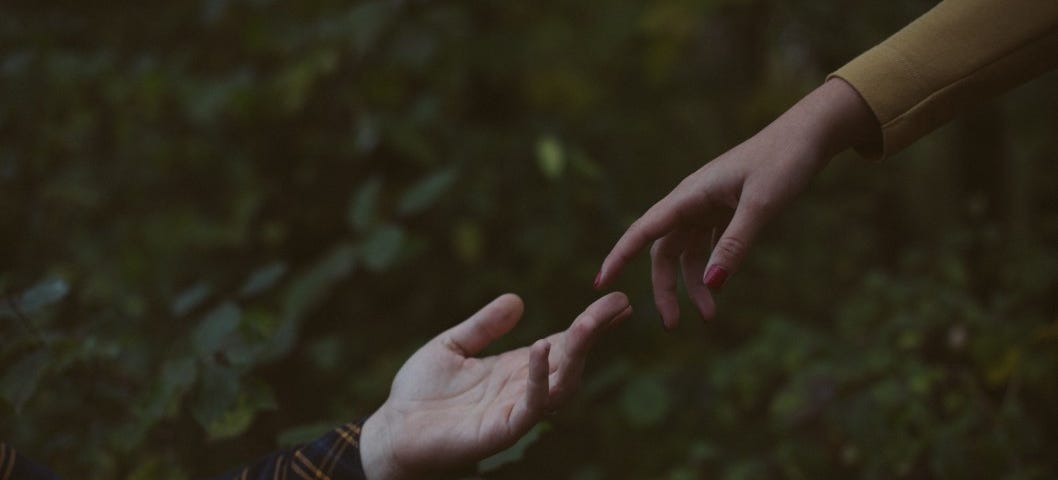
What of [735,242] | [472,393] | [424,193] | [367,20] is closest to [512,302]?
[472,393]

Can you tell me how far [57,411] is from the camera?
1809 mm

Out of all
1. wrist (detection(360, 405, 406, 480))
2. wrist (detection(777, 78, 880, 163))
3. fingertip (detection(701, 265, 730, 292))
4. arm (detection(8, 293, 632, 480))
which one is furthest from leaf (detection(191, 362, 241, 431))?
wrist (detection(777, 78, 880, 163))

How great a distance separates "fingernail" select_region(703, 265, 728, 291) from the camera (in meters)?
0.95

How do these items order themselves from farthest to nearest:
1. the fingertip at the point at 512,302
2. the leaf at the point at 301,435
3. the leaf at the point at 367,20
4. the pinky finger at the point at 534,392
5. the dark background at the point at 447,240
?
the leaf at the point at 367,20, the dark background at the point at 447,240, the leaf at the point at 301,435, the fingertip at the point at 512,302, the pinky finger at the point at 534,392

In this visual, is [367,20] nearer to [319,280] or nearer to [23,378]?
[319,280]

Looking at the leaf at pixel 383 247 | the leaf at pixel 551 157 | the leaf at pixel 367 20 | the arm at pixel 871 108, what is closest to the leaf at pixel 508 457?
the arm at pixel 871 108

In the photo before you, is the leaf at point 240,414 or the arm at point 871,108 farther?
the leaf at point 240,414

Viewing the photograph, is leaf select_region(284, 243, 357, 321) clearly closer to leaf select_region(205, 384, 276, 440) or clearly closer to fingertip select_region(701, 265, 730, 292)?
leaf select_region(205, 384, 276, 440)

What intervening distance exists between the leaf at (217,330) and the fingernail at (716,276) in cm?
94

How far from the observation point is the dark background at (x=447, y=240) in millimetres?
1862

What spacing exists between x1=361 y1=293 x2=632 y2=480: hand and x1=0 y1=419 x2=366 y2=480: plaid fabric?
0.07 feet

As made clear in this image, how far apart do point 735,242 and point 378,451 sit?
575mm

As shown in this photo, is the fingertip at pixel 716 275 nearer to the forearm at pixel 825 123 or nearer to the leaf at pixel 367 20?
the forearm at pixel 825 123

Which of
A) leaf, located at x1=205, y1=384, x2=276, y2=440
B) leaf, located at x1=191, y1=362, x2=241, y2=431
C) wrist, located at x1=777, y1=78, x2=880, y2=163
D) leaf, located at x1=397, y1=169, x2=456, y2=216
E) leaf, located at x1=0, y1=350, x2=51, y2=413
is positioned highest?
leaf, located at x1=0, y1=350, x2=51, y2=413
